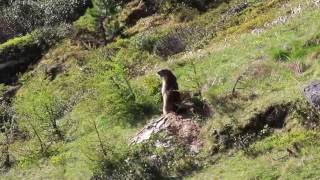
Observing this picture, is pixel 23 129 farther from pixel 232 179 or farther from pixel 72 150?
pixel 232 179

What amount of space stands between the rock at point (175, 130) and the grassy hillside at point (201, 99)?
0.96 ft

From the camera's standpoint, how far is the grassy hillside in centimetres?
1547

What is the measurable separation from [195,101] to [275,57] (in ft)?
10.7

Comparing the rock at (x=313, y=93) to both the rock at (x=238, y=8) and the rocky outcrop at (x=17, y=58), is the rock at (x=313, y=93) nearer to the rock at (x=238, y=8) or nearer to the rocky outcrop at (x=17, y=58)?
the rock at (x=238, y=8)

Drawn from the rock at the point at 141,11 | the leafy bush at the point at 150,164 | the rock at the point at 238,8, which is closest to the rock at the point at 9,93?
the rock at the point at 141,11

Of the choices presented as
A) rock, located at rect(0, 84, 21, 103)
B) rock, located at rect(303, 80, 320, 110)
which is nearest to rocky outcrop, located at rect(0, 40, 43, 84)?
rock, located at rect(0, 84, 21, 103)

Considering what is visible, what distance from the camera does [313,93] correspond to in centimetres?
1523

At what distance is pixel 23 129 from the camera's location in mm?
26406

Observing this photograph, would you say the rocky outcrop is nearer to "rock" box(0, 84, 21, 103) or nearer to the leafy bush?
"rock" box(0, 84, 21, 103)

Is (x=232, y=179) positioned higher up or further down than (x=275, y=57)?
further down

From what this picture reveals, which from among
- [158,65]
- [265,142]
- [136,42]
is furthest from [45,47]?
[265,142]

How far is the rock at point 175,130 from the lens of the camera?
1714cm

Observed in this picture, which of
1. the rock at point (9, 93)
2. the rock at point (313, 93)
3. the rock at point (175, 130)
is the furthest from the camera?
the rock at point (9, 93)

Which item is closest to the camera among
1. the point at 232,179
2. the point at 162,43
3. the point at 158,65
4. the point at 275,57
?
the point at 232,179
